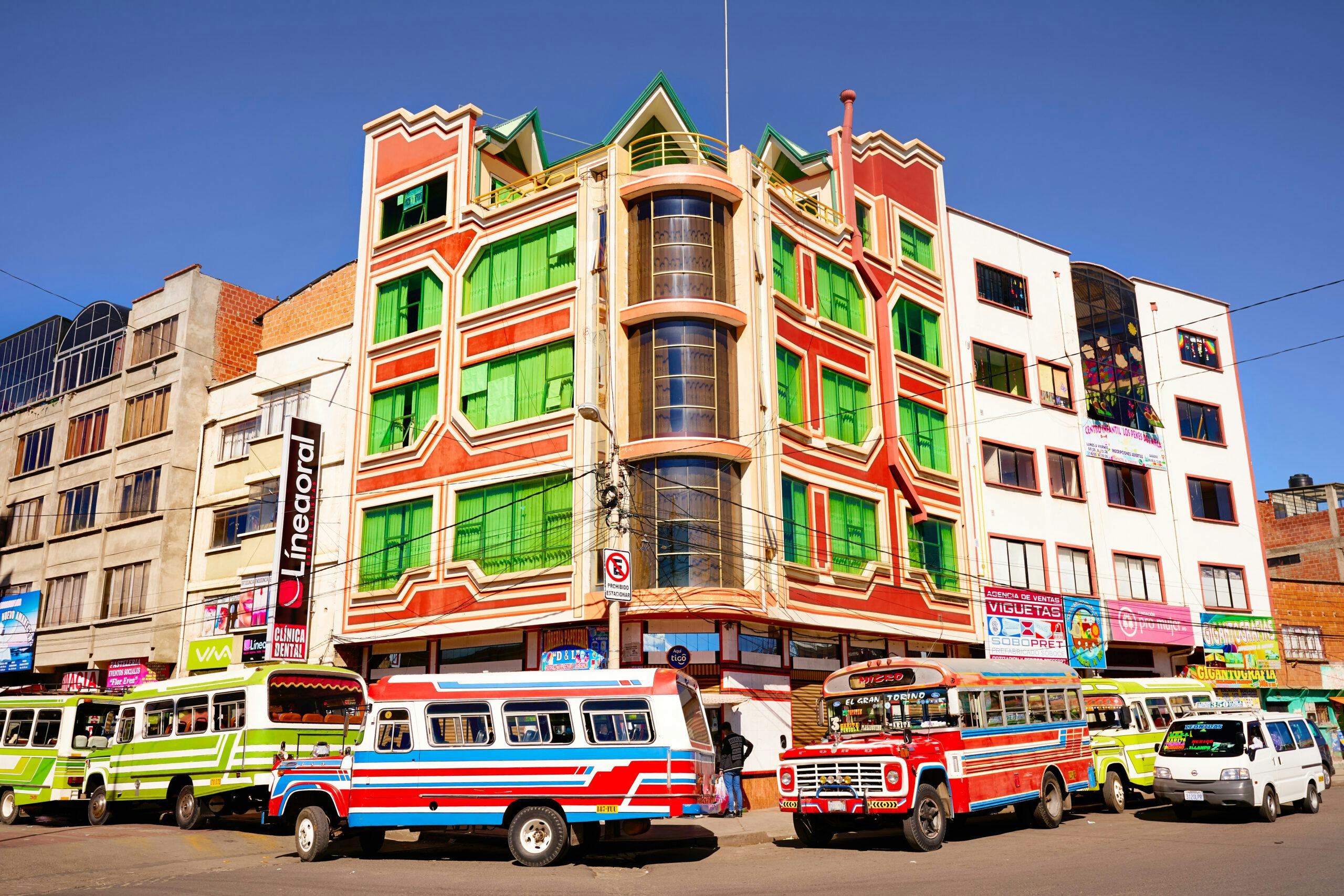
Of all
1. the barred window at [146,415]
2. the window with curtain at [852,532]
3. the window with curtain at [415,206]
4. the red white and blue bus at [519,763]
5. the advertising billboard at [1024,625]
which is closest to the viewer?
the red white and blue bus at [519,763]

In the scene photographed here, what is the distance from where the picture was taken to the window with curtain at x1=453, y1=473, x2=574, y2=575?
28328 mm

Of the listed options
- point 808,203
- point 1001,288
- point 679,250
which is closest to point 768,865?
point 679,250

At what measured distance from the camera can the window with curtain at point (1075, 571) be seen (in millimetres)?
37781

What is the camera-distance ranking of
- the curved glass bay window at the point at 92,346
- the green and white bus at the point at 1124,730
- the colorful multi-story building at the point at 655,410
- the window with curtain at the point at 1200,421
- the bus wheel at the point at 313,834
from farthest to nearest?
the curved glass bay window at the point at 92,346, the window with curtain at the point at 1200,421, the colorful multi-story building at the point at 655,410, the green and white bus at the point at 1124,730, the bus wheel at the point at 313,834

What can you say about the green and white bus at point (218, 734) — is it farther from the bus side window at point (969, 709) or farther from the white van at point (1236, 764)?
the white van at point (1236, 764)

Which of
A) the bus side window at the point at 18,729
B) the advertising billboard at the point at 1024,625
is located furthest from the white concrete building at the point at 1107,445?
the bus side window at the point at 18,729

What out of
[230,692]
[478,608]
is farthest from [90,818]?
[478,608]

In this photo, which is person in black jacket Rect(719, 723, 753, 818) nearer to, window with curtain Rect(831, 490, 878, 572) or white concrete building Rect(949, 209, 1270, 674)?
window with curtain Rect(831, 490, 878, 572)

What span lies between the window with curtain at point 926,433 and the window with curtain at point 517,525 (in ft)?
38.2

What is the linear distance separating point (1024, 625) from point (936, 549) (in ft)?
15.3

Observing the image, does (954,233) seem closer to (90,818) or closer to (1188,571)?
(1188,571)

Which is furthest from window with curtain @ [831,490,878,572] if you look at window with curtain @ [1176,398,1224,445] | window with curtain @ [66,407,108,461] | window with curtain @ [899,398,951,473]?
window with curtain @ [66,407,108,461]

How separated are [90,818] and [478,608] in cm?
1007

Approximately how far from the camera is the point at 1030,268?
40.9m
